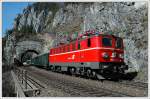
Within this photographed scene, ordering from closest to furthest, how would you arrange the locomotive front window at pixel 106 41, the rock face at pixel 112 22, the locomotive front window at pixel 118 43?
the locomotive front window at pixel 106 41
the locomotive front window at pixel 118 43
the rock face at pixel 112 22

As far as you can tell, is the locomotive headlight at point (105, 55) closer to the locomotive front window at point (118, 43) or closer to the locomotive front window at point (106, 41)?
the locomotive front window at point (106, 41)

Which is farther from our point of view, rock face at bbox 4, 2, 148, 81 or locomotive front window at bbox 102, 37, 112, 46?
rock face at bbox 4, 2, 148, 81

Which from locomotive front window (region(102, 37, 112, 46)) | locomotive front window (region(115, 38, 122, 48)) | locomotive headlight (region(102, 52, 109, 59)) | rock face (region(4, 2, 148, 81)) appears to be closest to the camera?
locomotive headlight (region(102, 52, 109, 59))

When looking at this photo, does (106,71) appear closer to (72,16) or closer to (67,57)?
(67,57)

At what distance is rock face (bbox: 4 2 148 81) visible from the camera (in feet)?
57.8

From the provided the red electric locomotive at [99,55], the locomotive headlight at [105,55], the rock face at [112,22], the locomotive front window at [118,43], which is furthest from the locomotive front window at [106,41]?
the rock face at [112,22]

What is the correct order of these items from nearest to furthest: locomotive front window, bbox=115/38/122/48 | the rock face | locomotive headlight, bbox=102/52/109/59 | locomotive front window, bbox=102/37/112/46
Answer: locomotive headlight, bbox=102/52/109/59 < locomotive front window, bbox=102/37/112/46 < locomotive front window, bbox=115/38/122/48 < the rock face

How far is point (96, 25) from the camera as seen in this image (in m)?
21.4

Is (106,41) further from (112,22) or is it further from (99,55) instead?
(112,22)

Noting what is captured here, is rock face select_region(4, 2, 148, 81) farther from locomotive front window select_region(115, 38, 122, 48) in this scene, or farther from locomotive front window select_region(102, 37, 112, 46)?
locomotive front window select_region(102, 37, 112, 46)

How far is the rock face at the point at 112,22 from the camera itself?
57.8 feet

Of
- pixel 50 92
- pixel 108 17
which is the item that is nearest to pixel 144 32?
pixel 108 17

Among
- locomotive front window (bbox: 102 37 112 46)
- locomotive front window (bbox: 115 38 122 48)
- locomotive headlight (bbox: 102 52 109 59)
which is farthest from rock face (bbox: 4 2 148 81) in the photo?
locomotive headlight (bbox: 102 52 109 59)

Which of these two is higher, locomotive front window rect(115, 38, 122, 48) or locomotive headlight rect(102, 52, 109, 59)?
locomotive front window rect(115, 38, 122, 48)
